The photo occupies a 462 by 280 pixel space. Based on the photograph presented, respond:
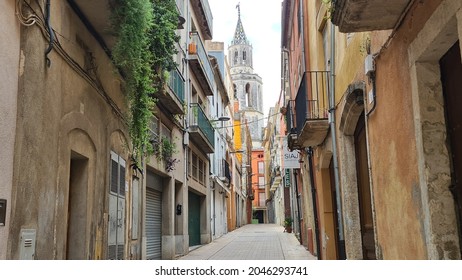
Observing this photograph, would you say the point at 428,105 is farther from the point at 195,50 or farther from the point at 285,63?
the point at 285,63

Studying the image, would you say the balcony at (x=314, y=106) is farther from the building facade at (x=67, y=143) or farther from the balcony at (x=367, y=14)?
the balcony at (x=367, y=14)

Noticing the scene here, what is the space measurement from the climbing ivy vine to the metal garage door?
101 inches

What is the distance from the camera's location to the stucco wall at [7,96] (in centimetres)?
433

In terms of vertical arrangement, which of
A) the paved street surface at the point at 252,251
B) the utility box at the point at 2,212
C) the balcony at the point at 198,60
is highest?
the balcony at the point at 198,60

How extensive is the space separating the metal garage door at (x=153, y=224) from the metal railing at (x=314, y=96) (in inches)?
186

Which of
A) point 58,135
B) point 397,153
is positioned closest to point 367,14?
point 397,153

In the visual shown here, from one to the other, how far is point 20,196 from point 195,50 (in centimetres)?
1308

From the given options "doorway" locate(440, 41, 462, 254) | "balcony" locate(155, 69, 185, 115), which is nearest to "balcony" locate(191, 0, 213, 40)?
"balcony" locate(155, 69, 185, 115)

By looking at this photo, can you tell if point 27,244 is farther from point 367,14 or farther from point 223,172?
point 223,172

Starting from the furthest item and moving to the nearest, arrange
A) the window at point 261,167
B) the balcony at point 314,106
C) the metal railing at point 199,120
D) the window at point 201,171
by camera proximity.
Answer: the window at point 261,167, the window at point 201,171, the metal railing at point 199,120, the balcony at point 314,106

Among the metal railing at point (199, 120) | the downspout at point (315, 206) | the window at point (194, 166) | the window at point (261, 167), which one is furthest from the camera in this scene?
the window at point (261, 167)

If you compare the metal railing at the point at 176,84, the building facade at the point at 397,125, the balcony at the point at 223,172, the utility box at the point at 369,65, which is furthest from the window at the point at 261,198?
the utility box at the point at 369,65

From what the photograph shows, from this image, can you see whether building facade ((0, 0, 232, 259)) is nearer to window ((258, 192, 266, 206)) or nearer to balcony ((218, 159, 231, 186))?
balcony ((218, 159, 231, 186))

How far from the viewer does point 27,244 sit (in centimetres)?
478
